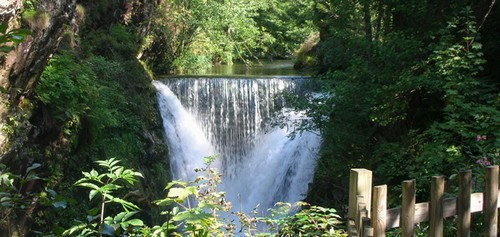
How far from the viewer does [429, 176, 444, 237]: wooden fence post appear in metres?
2.45

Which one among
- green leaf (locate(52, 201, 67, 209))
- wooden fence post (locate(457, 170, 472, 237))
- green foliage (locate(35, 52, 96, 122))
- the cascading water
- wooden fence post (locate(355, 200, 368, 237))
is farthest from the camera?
the cascading water

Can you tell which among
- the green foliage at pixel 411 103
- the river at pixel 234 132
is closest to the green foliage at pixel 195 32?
the river at pixel 234 132

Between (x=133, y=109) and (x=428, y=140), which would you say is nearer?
(x=428, y=140)

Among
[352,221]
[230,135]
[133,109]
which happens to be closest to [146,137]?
[133,109]

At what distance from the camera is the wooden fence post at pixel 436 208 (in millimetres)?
2447

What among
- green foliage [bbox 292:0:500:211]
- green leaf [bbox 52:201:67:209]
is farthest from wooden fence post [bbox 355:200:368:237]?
green foliage [bbox 292:0:500:211]

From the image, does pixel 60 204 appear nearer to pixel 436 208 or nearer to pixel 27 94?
pixel 436 208

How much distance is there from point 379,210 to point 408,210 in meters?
0.17

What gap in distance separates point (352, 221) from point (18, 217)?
4.86 m

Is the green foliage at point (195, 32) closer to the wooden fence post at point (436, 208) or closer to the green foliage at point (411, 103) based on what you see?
the green foliage at point (411, 103)

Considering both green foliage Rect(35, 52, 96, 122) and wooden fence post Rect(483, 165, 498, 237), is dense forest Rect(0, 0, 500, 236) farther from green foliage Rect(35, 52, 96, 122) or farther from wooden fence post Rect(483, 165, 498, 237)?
wooden fence post Rect(483, 165, 498, 237)

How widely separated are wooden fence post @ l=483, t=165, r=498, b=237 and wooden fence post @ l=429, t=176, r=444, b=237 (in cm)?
39

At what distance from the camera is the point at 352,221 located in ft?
8.09

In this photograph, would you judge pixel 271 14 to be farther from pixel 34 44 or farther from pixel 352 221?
pixel 352 221
